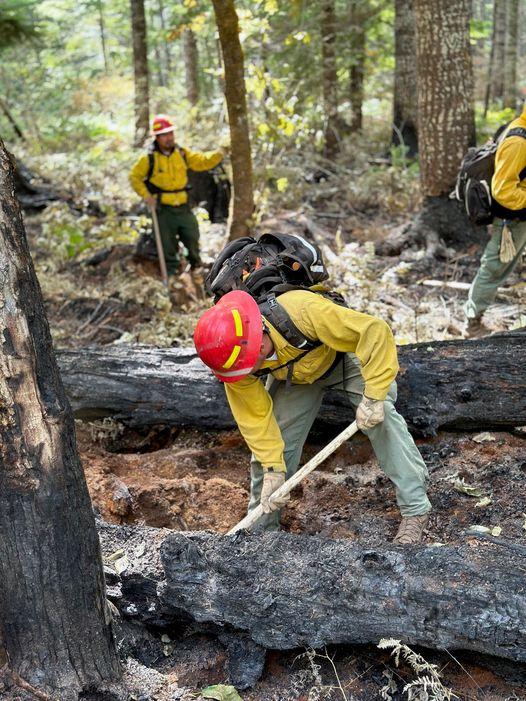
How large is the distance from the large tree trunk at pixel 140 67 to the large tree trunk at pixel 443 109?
760cm

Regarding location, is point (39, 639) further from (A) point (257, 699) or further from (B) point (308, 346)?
(B) point (308, 346)

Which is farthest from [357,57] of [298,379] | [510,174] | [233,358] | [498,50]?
[233,358]

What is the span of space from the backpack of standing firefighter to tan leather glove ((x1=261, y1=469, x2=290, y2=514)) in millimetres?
765

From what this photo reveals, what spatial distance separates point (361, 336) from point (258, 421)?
0.86m

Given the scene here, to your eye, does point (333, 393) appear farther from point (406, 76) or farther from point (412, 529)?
point (406, 76)

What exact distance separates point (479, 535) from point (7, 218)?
8.56ft

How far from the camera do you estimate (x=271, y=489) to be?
4074 millimetres

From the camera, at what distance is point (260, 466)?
443cm

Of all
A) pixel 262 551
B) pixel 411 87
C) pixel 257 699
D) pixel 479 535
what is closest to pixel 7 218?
pixel 262 551

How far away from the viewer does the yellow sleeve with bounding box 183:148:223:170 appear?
945 cm

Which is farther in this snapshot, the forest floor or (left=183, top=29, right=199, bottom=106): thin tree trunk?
(left=183, top=29, right=199, bottom=106): thin tree trunk

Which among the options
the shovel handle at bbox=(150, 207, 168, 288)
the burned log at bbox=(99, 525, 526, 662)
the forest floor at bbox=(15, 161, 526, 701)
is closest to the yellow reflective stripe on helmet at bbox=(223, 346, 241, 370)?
the burned log at bbox=(99, 525, 526, 662)

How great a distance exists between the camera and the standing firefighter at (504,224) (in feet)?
19.2

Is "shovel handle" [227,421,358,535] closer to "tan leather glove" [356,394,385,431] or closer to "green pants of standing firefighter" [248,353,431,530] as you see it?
"tan leather glove" [356,394,385,431]
